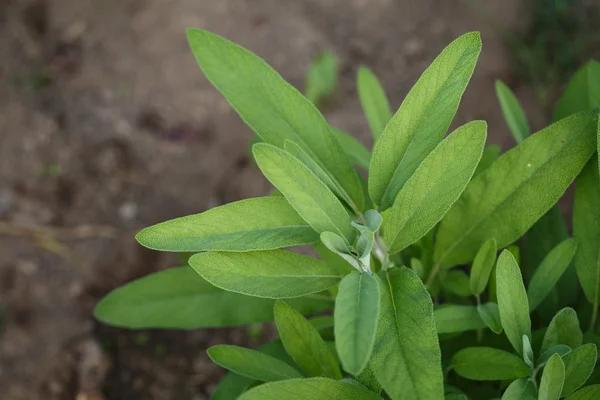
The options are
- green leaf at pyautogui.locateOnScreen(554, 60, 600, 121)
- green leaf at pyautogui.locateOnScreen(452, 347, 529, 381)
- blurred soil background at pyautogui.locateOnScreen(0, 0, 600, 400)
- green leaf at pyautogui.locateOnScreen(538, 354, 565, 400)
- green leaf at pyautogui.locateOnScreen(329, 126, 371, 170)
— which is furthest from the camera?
blurred soil background at pyautogui.locateOnScreen(0, 0, 600, 400)

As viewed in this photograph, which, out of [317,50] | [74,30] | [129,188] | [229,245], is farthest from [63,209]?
[229,245]

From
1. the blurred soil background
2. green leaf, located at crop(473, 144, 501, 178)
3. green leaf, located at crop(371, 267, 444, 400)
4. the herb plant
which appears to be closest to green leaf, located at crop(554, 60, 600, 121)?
the herb plant

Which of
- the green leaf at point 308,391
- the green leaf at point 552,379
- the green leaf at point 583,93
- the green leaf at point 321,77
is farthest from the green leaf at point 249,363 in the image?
the green leaf at point 321,77

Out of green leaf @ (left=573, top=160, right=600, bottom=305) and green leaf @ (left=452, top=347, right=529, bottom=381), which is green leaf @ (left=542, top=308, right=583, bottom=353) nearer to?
green leaf @ (left=452, top=347, right=529, bottom=381)

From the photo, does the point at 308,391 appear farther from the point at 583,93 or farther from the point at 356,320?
the point at 583,93

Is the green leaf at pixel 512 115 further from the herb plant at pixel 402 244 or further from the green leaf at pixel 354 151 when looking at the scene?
the green leaf at pixel 354 151

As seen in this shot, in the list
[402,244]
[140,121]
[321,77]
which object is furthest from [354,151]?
[140,121]

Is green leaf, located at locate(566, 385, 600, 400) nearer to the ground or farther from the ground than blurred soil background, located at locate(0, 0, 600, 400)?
nearer to the ground
